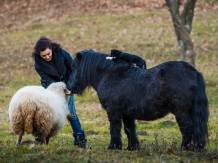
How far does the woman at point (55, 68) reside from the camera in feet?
34.0

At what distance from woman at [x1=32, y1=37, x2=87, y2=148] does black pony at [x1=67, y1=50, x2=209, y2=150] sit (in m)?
1.19

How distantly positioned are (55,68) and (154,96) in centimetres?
269

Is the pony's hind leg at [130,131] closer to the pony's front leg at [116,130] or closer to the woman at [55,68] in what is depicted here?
the pony's front leg at [116,130]

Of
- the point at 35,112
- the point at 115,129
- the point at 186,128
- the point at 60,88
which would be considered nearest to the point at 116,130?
the point at 115,129

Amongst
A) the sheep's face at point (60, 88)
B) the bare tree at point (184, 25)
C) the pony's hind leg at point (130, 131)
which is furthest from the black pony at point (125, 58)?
the bare tree at point (184, 25)

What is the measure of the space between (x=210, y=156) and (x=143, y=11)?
85.3ft

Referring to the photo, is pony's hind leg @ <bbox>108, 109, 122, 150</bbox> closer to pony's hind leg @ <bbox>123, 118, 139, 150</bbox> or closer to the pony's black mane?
pony's hind leg @ <bbox>123, 118, 139, 150</bbox>

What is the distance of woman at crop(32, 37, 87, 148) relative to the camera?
10.4m

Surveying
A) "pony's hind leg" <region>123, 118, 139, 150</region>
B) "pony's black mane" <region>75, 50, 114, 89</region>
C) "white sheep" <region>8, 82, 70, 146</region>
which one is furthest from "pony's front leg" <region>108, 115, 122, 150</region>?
"white sheep" <region>8, 82, 70, 146</region>

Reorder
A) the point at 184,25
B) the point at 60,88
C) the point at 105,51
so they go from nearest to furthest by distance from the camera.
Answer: the point at 60,88 → the point at 184,25 → the point at 105,51

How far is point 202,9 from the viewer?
33.0 m

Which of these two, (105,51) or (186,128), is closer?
(186,128)

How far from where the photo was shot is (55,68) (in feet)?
34.7

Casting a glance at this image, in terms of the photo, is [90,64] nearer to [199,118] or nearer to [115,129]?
[115,129]
